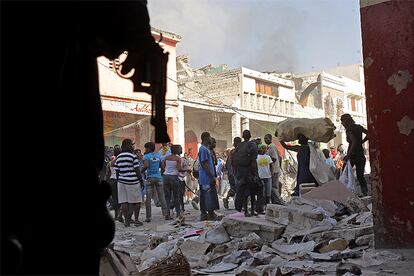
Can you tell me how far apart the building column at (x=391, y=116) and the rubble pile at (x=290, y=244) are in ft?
1.21

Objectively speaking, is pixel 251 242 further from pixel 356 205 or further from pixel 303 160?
pixel 303 160

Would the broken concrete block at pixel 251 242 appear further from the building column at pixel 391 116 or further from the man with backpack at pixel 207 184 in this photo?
the man with backpack at pixel 207 184

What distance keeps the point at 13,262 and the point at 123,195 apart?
7474 millimetres

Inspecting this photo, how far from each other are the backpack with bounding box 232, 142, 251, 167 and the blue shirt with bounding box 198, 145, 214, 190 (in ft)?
1.46

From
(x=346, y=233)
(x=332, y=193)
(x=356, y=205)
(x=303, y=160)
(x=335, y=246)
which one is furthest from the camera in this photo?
(x=303, y=160)

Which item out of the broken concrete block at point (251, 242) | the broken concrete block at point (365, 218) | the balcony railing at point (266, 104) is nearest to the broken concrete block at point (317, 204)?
the broken concrete block at point (365, 218)

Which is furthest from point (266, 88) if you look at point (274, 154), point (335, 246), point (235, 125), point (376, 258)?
point (376, 258)

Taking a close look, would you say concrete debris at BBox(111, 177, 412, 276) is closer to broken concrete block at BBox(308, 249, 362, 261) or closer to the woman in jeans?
broken concrete block at BBox(308, 249, 362, 261)

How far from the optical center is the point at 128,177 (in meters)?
8.59

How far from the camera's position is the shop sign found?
20281mm

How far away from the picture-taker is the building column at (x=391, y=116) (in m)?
4.80

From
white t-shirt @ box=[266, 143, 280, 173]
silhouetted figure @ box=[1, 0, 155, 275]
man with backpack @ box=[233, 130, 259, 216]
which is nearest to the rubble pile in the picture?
man with backpack @ box=[233, 130, 259, 216]

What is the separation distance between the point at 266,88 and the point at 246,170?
857 inches

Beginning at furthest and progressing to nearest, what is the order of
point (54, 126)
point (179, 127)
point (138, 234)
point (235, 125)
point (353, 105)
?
1. point (353, 105)
2. point (235, 125)
3. point (179, 127)
4. point (138, 234)
5. point (54, 126)
